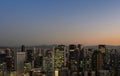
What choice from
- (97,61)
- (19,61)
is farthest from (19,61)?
(97,61)

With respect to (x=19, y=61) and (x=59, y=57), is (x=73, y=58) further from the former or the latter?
(x=19, y=61)

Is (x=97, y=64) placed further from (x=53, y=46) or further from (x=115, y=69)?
(x=53, y=46)

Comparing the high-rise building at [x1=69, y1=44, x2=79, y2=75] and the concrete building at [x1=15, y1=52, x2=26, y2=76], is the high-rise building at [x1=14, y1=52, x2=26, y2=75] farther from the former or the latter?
the high-rise building at [x1=69, y1=44, x2=79, y2=75]

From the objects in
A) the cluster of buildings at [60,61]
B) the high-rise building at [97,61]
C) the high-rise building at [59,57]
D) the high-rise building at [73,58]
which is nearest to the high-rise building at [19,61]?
the cluster of buildings at [60,61]

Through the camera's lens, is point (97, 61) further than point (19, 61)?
No

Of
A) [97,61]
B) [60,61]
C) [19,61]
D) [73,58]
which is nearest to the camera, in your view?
[97,61]

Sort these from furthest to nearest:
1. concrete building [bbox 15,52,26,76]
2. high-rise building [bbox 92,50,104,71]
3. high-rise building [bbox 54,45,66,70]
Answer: high-rise building [bbox 54,45,66,70] → concrete building [bbox 15,52,26,76] → high-rise building [bbox 92,50,104,71]

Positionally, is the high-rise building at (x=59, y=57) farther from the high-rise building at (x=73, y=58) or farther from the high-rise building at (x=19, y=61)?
the high-rise building at (x=19, y=61)

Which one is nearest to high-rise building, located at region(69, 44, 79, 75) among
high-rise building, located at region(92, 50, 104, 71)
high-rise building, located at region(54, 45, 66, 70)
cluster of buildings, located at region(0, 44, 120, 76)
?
cluster of buildings, located at region(0, 44, 120, 76)

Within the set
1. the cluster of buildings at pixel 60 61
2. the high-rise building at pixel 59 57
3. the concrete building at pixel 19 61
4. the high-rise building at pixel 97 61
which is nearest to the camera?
the cluster of buildings at pixel 60 61
